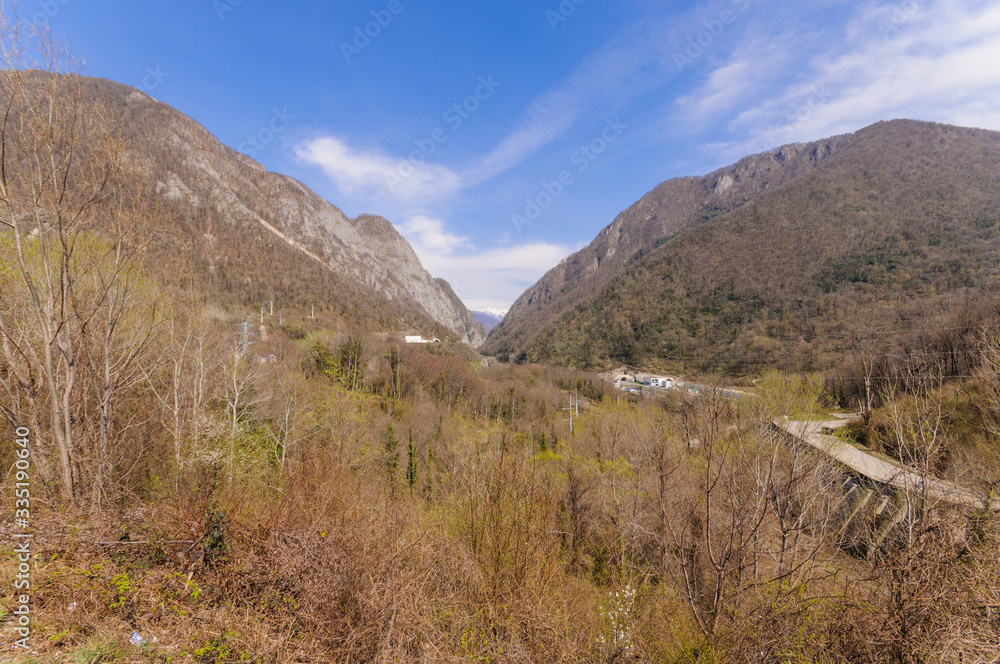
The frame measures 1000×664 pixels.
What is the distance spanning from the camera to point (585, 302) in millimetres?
104625

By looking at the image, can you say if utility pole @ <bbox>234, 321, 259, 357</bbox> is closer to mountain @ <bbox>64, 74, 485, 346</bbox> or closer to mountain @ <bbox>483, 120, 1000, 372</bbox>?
mountain @ <bbox>64, 74, 485, 346</bbox>

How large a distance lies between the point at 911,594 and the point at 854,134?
168 metres

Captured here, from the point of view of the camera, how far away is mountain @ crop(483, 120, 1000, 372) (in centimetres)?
4569

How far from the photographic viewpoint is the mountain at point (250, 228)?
65.0 m

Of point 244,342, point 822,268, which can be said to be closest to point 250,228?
point 244,342

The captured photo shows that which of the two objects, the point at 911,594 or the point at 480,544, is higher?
the point at 911,594

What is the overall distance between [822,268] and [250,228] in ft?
380

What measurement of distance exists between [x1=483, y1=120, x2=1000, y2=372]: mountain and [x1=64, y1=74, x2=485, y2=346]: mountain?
5148 centimetres

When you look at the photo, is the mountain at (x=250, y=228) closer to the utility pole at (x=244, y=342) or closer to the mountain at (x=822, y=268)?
the utility pole at (x=244, y=342)

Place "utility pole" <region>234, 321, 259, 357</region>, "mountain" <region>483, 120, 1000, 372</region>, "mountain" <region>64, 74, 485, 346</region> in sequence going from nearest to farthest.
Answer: "utility pole" <region>234, 321, 259, 357</region>, "mountain" <region>483, 120, 1000, 372</region>, "mountain" <region>64, 74, 485, 346</region>

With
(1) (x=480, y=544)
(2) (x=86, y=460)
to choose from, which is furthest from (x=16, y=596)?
(1) (x=480, y=544)

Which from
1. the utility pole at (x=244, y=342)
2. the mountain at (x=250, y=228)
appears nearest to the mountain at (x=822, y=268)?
the utility pole at (x=244, y=342)

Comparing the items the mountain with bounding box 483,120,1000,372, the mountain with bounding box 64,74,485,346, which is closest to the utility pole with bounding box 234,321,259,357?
the mountain with bounding box 64,74,485,346

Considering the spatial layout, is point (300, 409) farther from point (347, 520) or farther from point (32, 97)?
point (32, 97)
